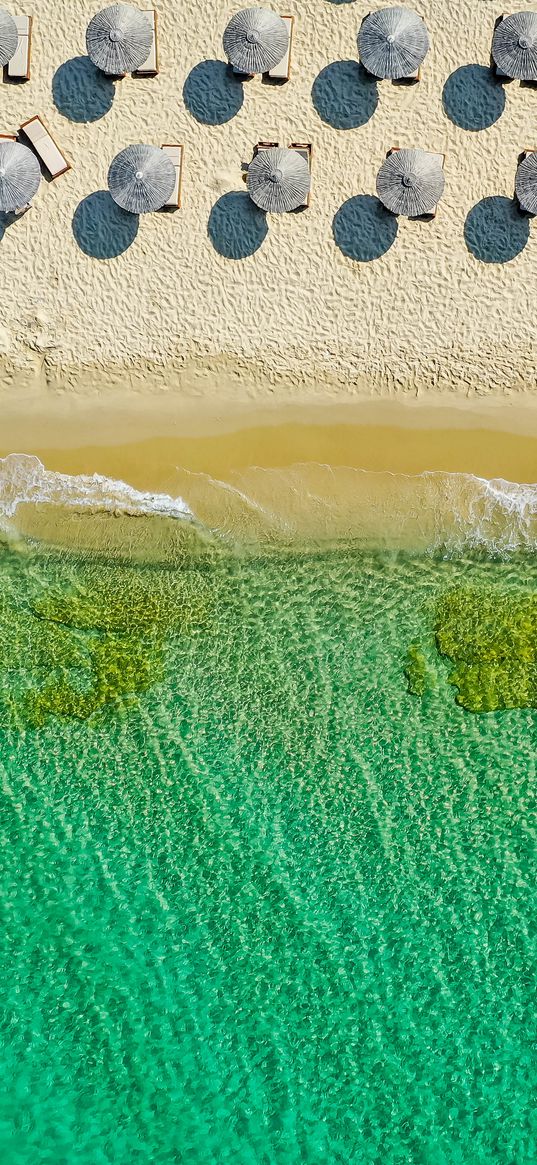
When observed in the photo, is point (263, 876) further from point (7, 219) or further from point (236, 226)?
point (7, 219)

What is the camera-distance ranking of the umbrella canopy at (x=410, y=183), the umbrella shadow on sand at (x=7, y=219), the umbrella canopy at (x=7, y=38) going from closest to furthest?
1. the umbrella canopy at (x=410, y=183)
2. the umbrella canopy at (x=7, y=38)
3. the umbrella shadow on sand at (x=7, y=219)

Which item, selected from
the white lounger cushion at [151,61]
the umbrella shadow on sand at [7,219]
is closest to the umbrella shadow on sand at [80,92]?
the white lounger cushion at [151,61]

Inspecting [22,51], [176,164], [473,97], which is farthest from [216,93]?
[473,97]

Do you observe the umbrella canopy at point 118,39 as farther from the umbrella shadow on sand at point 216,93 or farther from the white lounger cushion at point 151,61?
the umbrella shadow on sand at point 216,93

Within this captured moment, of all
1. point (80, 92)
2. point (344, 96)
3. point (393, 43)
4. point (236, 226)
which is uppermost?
point (393, 43)

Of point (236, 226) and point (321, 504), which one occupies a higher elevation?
point (236, 226)
